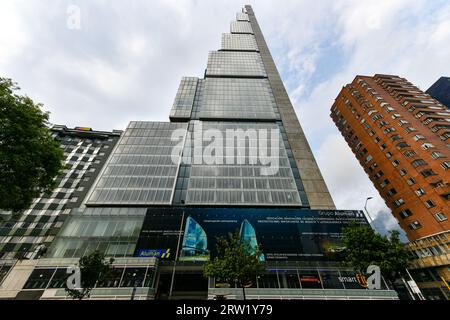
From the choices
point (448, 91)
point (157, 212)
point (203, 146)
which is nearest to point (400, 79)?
point (448, 91)

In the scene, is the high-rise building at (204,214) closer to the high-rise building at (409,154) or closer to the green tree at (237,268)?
the green tree at (237,268)

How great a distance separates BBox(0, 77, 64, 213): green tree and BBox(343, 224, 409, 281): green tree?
31582 mm

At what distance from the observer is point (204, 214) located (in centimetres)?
3375

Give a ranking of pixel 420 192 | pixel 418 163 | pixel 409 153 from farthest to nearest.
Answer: pixel 409 153
pixel 418 163
pixel 420 192

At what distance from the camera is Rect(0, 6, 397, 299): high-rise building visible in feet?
87.0

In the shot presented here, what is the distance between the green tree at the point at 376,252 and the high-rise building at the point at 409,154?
19805 millimetres

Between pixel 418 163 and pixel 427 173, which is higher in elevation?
pixel 418 163

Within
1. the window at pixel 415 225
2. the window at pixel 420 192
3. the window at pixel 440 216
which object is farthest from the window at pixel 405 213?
the window at pixel 440 216

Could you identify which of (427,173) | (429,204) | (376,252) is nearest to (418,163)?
(427,173)

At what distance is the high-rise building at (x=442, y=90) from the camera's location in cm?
7000

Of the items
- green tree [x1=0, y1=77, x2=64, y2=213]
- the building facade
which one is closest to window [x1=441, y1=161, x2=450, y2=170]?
green tree [x1=0, y1=77, x2=64, y2=213]

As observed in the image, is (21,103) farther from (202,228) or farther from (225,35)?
(225,35)

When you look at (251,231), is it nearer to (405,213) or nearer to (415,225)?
(415,225)
